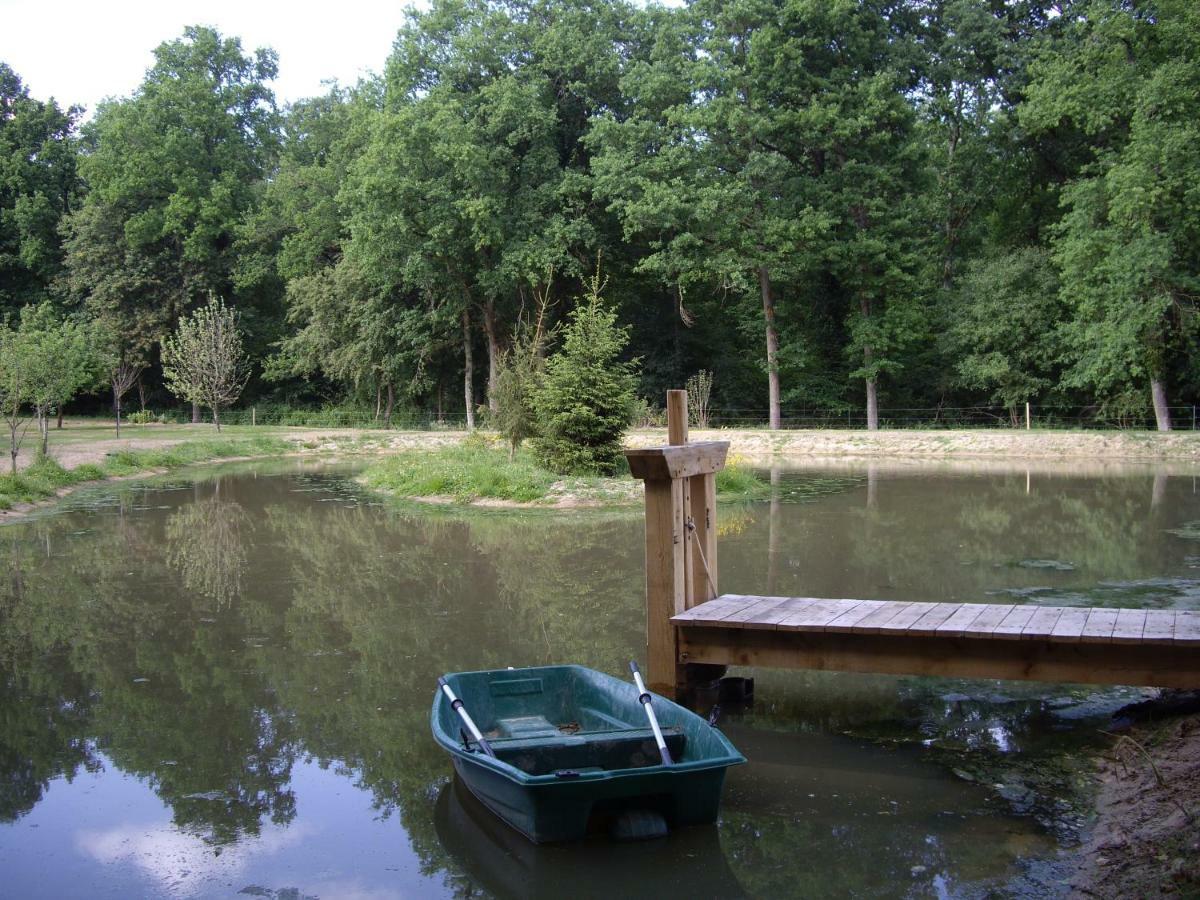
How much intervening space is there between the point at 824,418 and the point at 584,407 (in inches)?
929

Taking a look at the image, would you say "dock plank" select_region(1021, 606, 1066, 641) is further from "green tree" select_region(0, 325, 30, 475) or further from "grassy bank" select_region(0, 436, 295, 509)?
"green tree" select_region(0, 325, 30, 475)

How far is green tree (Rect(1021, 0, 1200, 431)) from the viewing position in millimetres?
Result: 31797

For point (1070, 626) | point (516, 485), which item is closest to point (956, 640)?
point (1070, 626)

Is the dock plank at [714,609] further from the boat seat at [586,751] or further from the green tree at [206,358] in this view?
the green tree at [206,358]

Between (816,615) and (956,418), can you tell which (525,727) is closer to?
(816,615)

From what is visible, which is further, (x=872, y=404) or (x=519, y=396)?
(x=872, y=404)

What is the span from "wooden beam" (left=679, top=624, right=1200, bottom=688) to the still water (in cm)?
51

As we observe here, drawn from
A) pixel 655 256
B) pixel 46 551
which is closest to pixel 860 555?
pixel 46 551

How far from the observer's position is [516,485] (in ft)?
68.9

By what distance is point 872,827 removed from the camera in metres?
5.69

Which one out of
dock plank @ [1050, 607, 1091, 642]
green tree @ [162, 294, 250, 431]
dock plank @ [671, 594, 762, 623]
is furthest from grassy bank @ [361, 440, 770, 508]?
green tree @ [162, 294, 250, 431]

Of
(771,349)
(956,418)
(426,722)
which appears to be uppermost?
(771,349)

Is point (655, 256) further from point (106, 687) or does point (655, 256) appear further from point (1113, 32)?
point (106, 687)

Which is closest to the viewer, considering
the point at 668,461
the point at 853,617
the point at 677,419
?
the point at 853,617
